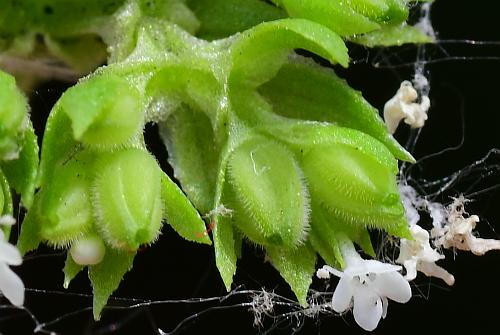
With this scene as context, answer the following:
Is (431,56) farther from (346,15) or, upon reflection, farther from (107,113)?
(107,113)

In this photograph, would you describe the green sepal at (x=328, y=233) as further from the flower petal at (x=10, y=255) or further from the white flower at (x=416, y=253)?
the flower petal at (x=10, y=255)

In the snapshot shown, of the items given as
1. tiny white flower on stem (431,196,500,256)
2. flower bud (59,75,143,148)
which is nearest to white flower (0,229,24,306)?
flower bud (59,75,143,148)

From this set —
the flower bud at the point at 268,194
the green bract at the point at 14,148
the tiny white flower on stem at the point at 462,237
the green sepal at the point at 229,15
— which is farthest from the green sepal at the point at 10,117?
the tiny white flower on stem at the point at 462,237

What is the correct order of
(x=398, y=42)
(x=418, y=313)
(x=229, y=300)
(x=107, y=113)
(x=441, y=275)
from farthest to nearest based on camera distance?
(x=418, y=313) → (x=229, y=300) → (x=398, y=42) → (x=441, y=275) → (x=107, y=113)

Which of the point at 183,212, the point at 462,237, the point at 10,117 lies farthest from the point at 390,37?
the point at 10,117

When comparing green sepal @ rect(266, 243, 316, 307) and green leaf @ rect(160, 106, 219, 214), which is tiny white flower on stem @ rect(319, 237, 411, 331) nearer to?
green sepal @ rect(266, 243, 316, 307)

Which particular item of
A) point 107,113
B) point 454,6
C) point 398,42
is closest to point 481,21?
point 454,6
